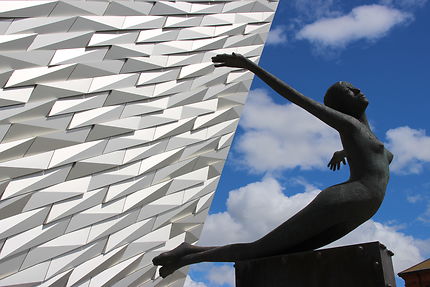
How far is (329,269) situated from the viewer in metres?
2.54

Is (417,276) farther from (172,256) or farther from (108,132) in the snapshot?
(172,256)

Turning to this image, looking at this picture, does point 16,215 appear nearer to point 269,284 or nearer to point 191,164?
point 191,164

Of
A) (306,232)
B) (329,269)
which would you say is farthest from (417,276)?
(329,269)

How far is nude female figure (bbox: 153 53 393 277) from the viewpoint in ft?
9.04

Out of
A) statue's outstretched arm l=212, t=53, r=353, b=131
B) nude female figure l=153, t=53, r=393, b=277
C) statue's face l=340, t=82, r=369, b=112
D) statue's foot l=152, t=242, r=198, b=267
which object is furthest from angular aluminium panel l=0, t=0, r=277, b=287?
statue's face l=340, t=82, r=369, b=112

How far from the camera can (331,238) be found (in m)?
2.89

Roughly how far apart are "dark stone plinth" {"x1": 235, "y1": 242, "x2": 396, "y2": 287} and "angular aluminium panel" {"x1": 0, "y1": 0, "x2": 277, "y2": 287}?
33.0 ft

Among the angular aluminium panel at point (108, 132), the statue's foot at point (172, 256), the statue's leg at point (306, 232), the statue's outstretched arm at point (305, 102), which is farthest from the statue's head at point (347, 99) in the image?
the angular aluminium panel at point (108, 132)

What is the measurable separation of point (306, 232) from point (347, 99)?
0.94 m

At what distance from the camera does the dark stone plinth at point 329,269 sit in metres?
2.45

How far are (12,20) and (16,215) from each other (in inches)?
190

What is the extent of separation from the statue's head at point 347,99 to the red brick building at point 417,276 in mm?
22858

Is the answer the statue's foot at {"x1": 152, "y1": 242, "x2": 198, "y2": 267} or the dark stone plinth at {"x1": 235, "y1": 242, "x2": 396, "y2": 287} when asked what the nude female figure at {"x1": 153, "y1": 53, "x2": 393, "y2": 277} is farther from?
the dark stone plinth at {"x1": 235, "y1": 242, "x2": 396, "y2": 287}

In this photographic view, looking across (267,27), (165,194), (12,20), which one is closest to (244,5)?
(267,27)
